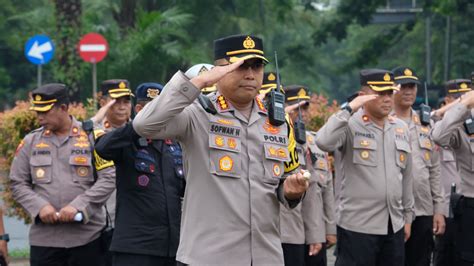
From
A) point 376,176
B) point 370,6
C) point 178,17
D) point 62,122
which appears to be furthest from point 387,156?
point 178,17

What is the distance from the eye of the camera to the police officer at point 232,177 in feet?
21.7

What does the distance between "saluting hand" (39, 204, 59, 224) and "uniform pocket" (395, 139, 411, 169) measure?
3.12 meters

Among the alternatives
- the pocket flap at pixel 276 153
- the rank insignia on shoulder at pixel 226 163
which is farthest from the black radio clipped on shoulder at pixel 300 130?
the rank insignia on shoulder at pixel 226 163

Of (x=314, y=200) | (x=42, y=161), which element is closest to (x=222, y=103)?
(x=42, y=161)

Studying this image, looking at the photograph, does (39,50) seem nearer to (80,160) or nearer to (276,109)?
(80,160)

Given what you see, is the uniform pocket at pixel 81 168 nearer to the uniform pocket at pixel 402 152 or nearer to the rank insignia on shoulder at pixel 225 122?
the uniform pocket at pixel 402 152

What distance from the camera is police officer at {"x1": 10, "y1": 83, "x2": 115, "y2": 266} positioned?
948 centimetres

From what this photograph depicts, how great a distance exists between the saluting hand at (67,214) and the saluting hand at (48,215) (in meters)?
0.05

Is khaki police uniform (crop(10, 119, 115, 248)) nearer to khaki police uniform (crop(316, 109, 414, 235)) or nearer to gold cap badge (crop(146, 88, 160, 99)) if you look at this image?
gold cap badge (crop(146, 88, 160, 99))

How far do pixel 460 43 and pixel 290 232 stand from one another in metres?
17.1

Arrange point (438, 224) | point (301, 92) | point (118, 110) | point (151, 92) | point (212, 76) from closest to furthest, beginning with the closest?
point (212, 76)
point (151, 92)
point (118, 110)
point (301, 92)
point (438, 224)

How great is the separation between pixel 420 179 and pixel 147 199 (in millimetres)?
4057

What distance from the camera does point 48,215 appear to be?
9.39 m

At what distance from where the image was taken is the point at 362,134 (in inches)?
400
